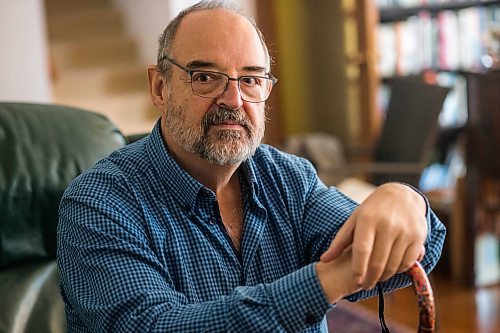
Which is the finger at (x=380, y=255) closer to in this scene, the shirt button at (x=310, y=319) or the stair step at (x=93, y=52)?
the shirt button at (x=310, y=319)

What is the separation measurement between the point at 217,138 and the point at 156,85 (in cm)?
22

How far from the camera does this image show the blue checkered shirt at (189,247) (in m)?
1.10

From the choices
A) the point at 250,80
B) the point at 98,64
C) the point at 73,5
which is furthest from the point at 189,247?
the point at 73,5

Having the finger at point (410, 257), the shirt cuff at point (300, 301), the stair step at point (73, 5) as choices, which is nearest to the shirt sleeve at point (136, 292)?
the shirt cuff at point (300, 301)

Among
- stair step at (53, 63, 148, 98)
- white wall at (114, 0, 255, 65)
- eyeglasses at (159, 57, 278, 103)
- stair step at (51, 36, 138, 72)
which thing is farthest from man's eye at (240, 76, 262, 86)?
stair step at (51, 36, 138, 72)

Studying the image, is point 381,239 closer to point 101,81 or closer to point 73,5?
point 101,81

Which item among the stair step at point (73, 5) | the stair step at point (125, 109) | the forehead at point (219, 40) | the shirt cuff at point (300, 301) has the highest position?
the stair step at point (73, 5)

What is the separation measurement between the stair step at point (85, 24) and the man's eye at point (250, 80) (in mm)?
4020

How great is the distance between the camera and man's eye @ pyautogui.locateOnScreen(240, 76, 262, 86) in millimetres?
1397

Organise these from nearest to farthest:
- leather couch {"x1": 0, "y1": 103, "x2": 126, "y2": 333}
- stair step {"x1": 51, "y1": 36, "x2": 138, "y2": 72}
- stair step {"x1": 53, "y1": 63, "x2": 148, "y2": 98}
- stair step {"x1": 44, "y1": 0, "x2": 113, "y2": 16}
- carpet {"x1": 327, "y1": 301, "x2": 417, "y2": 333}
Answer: leather couch {"x1": 0, "y1": 103, "x2": 126, "y2": 333}
carpet {"x1": 327, "y1": 301, "x2": 417, "y2": 333}
stair step {"x1": 53, "y1": 63, "x2": 148, "y2": 98}
stair step {"x1": 51, "y1": 36, "x2": 138, "y2": 72}
stair step {"x1": 44, "y1": 0, "x2": 113, "y2": 16}

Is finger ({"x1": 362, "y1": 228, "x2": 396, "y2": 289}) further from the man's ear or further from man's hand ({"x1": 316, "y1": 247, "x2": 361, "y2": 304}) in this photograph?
the man's ear

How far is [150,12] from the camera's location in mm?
4934

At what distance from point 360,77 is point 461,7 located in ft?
2.25

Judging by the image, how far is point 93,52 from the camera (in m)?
5.15
